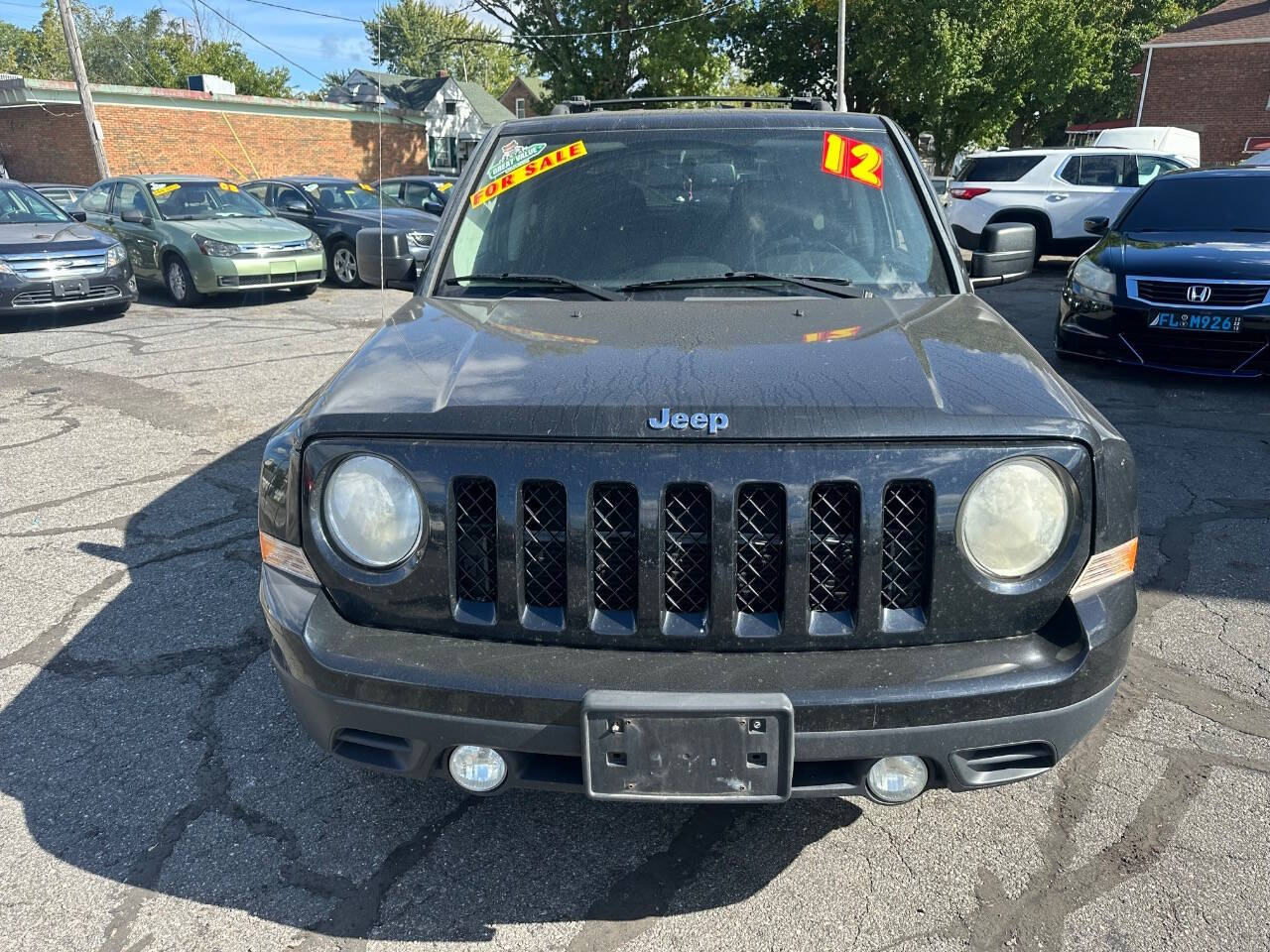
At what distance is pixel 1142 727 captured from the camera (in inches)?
117

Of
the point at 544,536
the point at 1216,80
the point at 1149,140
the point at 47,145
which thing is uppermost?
the point at 1216,80

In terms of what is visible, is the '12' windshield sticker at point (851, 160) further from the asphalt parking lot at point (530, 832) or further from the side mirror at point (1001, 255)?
the asphalt parking lot at point (530, 832)

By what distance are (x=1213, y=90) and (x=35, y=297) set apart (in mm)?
36371

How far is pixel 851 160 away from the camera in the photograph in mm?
3238

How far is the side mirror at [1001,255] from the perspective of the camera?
3.63m

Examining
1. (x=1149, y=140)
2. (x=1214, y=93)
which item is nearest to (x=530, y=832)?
(x=1149, y=140)

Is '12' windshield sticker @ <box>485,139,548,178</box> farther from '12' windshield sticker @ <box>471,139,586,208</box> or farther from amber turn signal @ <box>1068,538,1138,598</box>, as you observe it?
amber turn signal @ <box>1068,538,1138,598</box>

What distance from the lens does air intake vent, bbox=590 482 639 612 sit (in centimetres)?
194

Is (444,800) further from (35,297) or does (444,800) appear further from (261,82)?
(261,82)

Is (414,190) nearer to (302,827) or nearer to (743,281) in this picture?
(743,281)

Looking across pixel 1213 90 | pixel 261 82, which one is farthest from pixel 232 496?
pixel 261 82

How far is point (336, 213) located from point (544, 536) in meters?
13.0

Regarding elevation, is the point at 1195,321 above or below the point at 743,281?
below

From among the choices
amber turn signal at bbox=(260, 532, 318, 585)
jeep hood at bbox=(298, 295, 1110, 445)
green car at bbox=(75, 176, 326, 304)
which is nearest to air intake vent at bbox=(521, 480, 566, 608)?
jeep hood at bbox=(298, 295, 1110, 445)
